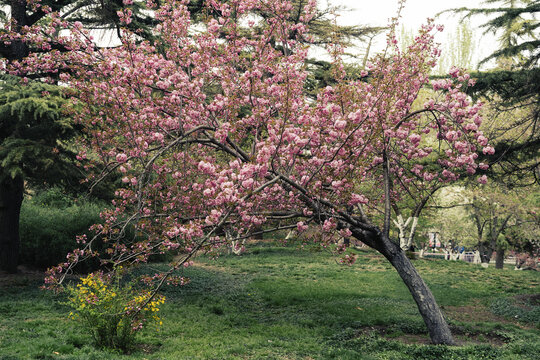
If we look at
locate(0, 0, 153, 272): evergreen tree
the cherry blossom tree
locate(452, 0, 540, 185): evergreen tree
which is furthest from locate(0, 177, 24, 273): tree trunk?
locate(452, 0, 540, 185): evergreen tree

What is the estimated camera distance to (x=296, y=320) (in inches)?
337

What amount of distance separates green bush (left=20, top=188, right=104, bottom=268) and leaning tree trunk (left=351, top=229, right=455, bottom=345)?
8.34 meters

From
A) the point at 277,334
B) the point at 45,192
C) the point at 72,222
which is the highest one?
the point at 45,192

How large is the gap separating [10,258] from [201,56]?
28.4 feet

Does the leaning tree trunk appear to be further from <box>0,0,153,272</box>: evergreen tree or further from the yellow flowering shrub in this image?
<box>0,0,153,272</box>: evergreen tree

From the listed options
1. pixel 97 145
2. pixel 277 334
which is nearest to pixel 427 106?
pixel 277 334

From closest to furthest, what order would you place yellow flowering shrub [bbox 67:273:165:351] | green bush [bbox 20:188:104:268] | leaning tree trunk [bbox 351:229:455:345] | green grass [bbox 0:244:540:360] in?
yellow flowering shrub [bbox 67:273:165:351]
green grass [bbox 0:244:540:360]
leaning tree trunk [bbox 351:229:455:345]
green bush [bbox 20:188:104:268]

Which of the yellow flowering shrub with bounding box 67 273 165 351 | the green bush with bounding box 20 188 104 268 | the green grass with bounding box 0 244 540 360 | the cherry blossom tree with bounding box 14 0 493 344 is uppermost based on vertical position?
the cherry blossom tree with bounding box 14 0 493 344

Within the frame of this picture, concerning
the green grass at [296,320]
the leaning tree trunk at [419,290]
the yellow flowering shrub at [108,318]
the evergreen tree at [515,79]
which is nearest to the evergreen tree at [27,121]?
the green grass at [296,320]

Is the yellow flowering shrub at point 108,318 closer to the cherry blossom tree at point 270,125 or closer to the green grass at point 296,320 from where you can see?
the green grass at point 296,320

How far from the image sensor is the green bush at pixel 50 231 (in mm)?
12445

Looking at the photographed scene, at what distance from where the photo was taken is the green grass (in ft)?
20.0

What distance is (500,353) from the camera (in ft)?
19.5

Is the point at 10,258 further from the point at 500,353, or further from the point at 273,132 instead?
the point at 500,353
